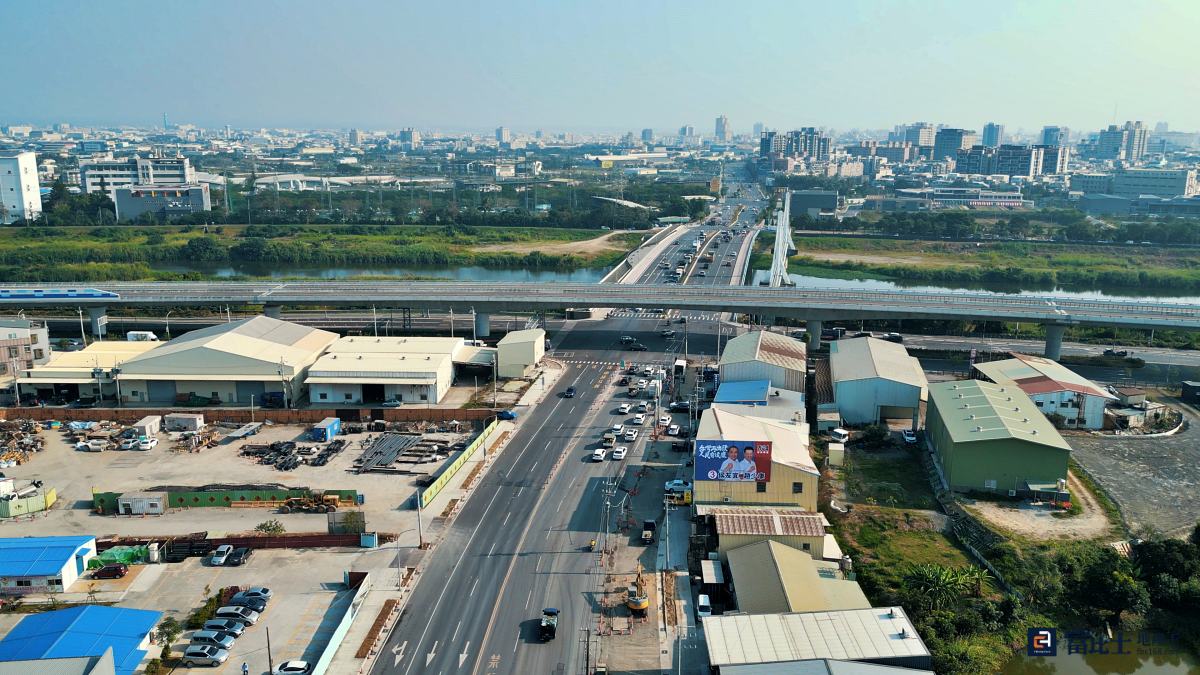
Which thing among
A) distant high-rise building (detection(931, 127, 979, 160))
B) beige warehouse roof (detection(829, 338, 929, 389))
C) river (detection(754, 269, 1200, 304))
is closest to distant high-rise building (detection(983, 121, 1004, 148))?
distant high-rise building (detection(931, 127, 979, 160))

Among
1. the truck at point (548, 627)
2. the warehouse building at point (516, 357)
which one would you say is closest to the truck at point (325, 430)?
the warehouse building at point (516, 357)

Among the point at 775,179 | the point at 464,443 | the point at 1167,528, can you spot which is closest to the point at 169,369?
the point at 464,443

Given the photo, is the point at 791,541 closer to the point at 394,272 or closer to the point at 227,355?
the point at 227,355

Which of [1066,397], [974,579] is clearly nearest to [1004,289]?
[1066,397]

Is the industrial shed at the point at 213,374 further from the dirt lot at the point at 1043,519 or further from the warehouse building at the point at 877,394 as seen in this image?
the dirt lot at the point at 1043,519

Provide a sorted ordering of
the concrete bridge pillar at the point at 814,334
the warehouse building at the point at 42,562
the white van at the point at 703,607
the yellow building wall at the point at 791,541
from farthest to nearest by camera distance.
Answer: the concrete bridge pillar at the point at 814,334, the yellow building wall at the point at 791,541, the warehouse building at the point at 42,562, the white van at the point at 703,607
